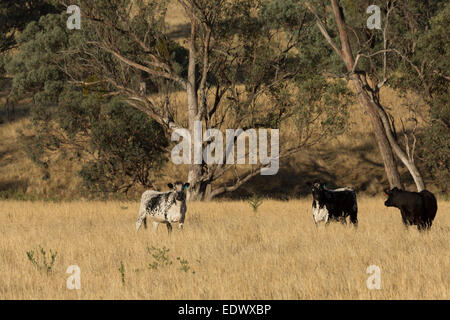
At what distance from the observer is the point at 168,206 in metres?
16.5

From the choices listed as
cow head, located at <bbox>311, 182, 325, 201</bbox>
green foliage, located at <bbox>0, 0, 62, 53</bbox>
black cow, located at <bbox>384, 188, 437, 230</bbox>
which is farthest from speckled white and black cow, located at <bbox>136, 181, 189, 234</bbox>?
green foliage, located at <bbox>0, 0, 62, 53</bbox>

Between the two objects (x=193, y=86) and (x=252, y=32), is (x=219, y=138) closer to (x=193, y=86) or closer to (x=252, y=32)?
(x=193, y=86)

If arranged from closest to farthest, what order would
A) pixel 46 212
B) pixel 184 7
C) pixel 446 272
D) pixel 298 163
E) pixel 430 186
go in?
1. pixel 446 272
2. pixel 46 212
3. pixel 184 7
4. pixel 430 186
5. pixel 298 163

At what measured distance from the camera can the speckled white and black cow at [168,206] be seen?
53.7 feet

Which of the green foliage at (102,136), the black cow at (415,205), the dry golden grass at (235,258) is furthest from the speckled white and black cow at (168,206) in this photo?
the green foliage at (102,136)

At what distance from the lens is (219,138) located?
30.9m

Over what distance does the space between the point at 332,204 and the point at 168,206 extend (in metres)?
4.33

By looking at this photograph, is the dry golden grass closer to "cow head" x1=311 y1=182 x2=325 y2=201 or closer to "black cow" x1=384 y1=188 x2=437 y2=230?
"black cow" x1=384 y1=188 x2=437 y2=230

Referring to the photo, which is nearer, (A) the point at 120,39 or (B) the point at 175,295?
(B) the point at 175,295

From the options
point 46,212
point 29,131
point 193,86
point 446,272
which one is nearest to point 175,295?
point 446,272

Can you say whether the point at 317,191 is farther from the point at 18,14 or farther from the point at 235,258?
the point at 18,14

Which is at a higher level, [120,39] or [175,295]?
[120,39]

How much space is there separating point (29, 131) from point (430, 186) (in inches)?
1001

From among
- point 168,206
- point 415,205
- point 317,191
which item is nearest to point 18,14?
point 168,206
